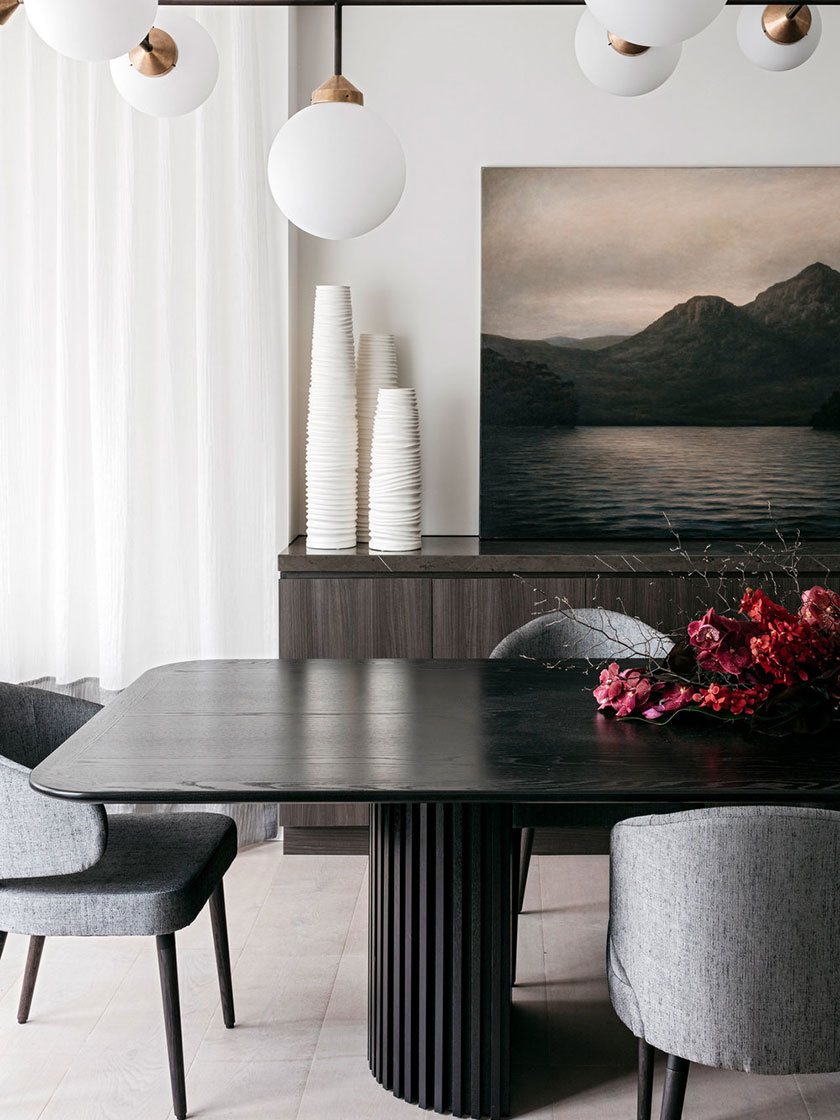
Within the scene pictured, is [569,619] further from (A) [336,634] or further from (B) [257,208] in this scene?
(B) [257,208]

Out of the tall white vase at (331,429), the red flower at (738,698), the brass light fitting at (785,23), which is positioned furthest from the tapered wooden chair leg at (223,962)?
the brass light fitting at (785,23)

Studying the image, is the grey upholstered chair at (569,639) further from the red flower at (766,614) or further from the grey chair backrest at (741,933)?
the grey chair backrest at (741,933)

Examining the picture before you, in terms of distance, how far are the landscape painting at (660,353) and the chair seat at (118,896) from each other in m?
1.94

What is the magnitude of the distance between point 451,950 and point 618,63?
1698 mm

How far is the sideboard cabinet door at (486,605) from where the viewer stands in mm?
3523

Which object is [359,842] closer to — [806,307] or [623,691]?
[623,691]

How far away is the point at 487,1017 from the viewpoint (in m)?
2.22

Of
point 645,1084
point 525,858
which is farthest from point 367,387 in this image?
point 645,1084

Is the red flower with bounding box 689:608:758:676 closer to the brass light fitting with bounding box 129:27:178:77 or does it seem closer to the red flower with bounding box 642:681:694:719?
the red flower with bounding box 642:681:694:719

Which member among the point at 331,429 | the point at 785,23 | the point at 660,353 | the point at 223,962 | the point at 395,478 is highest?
the point at 785,23

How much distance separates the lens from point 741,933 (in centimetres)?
171

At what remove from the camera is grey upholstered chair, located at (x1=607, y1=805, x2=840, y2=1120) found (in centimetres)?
166

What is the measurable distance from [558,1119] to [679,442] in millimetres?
2339

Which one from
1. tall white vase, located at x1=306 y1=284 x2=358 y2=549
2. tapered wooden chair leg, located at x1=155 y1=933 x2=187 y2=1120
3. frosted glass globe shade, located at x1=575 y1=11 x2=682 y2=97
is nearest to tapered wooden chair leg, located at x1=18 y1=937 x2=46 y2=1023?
tapered wooden chair leg, located at x1=155 y1=933 x2=187 y2=1120
